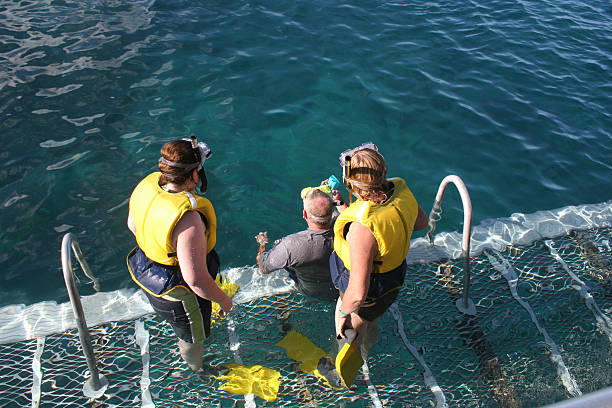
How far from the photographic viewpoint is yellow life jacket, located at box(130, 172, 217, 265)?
3025 mm

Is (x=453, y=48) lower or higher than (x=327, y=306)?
higher

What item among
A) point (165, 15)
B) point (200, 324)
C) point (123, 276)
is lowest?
point (123, 276)

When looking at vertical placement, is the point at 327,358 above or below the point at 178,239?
below

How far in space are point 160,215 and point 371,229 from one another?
1406 millimetres

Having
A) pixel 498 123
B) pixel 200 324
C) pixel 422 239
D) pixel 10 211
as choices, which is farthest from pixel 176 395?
pixel 498 123

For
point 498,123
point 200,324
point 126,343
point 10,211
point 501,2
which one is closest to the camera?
point 200,324

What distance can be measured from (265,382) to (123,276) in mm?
2461

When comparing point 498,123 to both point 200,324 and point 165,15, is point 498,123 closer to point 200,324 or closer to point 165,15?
point 200,324

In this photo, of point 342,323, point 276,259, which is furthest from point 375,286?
point 276,259

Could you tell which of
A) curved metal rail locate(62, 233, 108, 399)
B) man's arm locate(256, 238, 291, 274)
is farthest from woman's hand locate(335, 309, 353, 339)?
curved metal rail locate(62, 233, 108, 399)

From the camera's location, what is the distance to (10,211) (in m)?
6.05

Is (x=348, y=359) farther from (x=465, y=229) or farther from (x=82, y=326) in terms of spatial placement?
(x=82, y=326)

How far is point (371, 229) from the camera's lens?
307 centimetres

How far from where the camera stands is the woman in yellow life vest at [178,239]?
301cm
